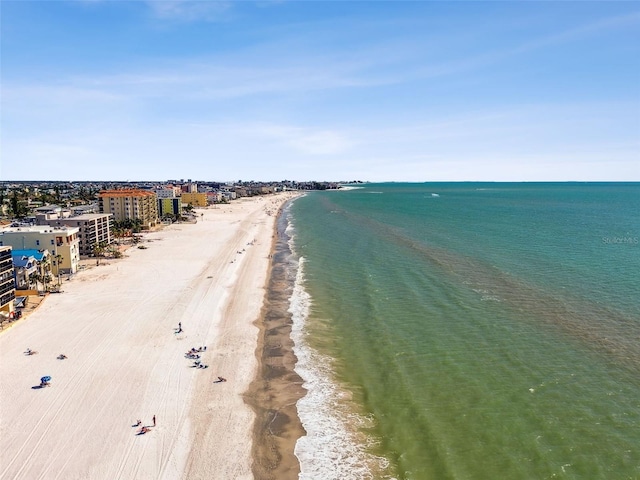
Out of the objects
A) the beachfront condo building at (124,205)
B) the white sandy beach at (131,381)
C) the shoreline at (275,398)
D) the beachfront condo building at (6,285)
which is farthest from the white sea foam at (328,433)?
the beachfront condo building at (124,205)

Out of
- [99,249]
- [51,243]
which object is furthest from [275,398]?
[99,249]

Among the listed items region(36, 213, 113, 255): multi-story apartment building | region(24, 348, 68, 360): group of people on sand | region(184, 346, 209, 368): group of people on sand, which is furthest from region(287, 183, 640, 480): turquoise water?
region(36, 213, 113, 255): multi-story apartment building

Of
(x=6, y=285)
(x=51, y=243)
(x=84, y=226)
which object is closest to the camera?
(x=6, y=285)

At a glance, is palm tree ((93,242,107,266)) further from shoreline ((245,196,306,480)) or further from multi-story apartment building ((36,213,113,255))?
shoreline ((245,196,306,480))

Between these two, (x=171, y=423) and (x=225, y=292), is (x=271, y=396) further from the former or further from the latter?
(x=225, y=292)

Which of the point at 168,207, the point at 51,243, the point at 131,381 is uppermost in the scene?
the point at 168,207

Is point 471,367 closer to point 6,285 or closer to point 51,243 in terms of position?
point 6,285
